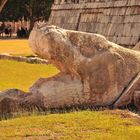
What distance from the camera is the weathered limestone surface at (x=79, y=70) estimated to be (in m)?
10.8

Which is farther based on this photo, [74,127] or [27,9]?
[27,9]

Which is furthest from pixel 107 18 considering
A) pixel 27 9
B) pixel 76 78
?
pixel 27 9

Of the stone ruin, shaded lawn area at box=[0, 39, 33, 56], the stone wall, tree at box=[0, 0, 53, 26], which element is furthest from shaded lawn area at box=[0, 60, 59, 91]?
tree at box=[0, 0, 53, 26]

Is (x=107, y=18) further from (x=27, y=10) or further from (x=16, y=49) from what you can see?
(x=27, y=10)

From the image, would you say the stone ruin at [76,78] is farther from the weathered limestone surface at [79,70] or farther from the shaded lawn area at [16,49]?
the shaded lawn area at [16,49]

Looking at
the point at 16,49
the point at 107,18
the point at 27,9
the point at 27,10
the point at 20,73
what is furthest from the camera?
the point at 27,10

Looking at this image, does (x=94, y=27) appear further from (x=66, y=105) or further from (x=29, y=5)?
(x=29, y=5)

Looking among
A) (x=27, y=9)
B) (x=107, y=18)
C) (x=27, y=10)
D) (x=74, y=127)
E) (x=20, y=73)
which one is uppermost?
(x=107, y=18)

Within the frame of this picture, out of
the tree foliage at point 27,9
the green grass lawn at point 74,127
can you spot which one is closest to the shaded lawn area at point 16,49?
the green grass lawn at point 74,127

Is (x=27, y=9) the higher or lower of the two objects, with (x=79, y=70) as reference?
lower

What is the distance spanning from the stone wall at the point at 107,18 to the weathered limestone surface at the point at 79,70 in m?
11.8

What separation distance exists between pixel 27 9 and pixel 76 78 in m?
56.3

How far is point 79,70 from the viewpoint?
10883 millimetres

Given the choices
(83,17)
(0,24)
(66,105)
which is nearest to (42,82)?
(66,105)
